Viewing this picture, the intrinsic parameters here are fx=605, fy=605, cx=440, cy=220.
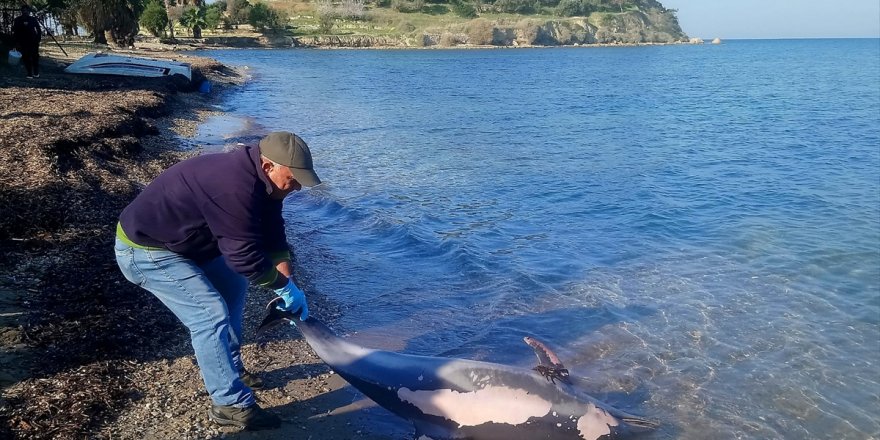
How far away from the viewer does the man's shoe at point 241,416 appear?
4.79 meters

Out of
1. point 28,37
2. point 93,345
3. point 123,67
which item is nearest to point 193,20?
point 123,67

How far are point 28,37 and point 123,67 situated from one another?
6.28 meters

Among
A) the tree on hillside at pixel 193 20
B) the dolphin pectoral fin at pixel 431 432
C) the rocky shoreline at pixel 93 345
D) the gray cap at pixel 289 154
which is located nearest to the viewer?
the gray cap at pixel 289 154

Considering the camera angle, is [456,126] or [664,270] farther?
[456,126]

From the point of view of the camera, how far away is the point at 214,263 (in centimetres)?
480

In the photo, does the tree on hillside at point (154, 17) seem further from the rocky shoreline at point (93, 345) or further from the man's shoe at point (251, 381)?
the man's shoe at point (251, 381)

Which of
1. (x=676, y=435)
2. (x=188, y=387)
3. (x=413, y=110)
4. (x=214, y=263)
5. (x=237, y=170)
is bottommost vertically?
(x=676, y=435)

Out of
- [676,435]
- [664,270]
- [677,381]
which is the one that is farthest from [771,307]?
[676,435]

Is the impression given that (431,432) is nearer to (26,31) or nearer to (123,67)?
(26,31)

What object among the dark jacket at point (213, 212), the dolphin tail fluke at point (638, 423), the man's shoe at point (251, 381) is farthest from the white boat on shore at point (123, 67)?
the dolphin tail fluke at point (638, 423)

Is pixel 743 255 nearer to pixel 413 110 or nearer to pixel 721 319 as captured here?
pixel 721 319

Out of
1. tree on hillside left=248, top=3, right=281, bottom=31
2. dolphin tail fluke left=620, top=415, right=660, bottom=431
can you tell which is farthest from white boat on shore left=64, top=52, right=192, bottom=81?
tree on hillside left=248, top=3, right=281, bottom=31

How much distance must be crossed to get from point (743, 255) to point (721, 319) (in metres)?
3.21

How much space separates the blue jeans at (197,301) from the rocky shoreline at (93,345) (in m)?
0.47
